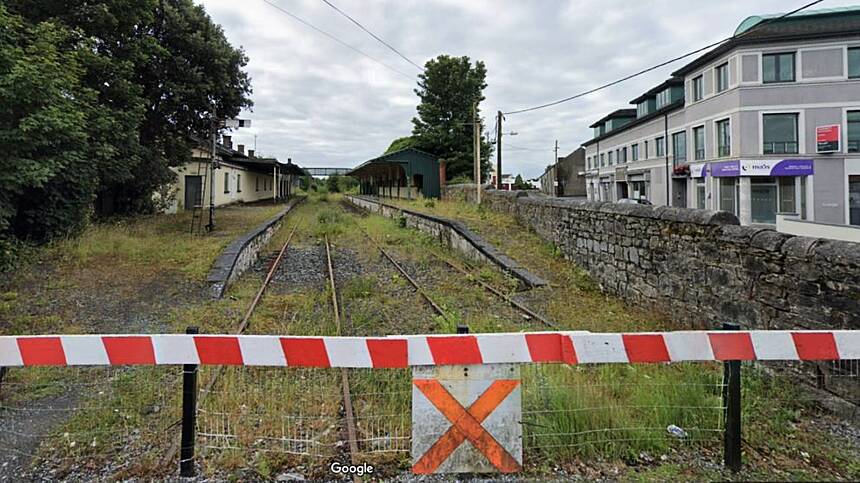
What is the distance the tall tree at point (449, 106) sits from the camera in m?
43.6

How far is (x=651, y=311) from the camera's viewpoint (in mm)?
7457

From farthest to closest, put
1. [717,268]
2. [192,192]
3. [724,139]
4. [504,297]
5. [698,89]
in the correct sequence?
[698,89] < [724,139] < [192,192] < [504,297] < [717,268]

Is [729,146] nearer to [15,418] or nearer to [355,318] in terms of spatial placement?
[355,318]

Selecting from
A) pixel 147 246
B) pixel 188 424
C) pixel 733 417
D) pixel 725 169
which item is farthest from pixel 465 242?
pixel 725 169

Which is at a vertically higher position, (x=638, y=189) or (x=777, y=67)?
(x=777, y=67)

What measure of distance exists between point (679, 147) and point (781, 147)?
8.92 m

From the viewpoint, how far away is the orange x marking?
2.95 metres

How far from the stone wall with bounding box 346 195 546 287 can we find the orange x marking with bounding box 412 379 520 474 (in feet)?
21.1

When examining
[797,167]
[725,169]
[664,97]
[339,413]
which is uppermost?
[664,97]

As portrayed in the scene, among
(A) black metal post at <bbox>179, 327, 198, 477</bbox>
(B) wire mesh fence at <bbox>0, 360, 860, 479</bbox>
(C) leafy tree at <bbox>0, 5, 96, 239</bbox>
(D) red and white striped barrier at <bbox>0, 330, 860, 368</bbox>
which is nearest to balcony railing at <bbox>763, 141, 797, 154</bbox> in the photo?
(B) wire mesh fence at <bbox>0, 360, 860, 479</bbox>

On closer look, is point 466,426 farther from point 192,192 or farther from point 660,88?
point 660,88

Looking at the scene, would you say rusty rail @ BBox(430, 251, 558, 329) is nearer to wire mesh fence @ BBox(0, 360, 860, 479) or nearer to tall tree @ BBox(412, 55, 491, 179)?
wire mesh fence @ BBox(0, 360, 860, 479)

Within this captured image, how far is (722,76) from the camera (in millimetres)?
29422

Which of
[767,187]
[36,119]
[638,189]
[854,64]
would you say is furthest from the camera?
[638,189]
